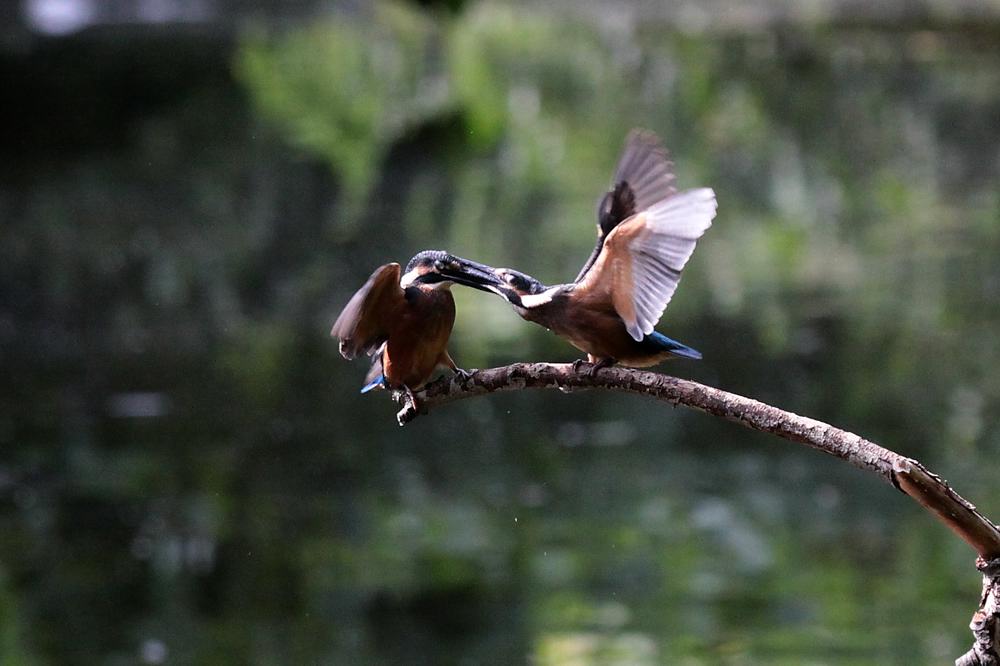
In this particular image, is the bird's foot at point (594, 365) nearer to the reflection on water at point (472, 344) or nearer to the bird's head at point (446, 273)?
the bird's head at point (446, 273)

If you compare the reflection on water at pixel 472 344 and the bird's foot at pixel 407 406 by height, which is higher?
the reflection on water at pixel 472 344

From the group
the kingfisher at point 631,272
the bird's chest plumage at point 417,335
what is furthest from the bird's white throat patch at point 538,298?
the bird's chest plumage at point 417,335

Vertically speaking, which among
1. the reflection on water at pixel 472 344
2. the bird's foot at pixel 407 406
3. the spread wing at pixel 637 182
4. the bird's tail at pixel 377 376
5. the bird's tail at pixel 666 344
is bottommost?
the bird's foot at pixel 407 406

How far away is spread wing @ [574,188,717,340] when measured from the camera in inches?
48.8

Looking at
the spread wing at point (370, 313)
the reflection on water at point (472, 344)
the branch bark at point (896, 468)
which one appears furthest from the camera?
the reflection on water at point (472, 344)

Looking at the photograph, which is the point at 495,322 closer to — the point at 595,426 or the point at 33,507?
the point at 595,426

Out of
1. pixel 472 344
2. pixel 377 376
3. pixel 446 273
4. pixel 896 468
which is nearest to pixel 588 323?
pixel 446 273

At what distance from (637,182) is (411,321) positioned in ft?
0.87

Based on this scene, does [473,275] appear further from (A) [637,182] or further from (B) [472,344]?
(B) [472,344]

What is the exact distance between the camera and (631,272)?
4.30 ft

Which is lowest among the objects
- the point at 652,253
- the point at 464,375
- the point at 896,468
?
the point at 896,468

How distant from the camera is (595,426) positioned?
6.05 m

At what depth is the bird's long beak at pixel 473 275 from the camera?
53.4 inches

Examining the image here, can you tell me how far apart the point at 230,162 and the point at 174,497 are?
4.10m
